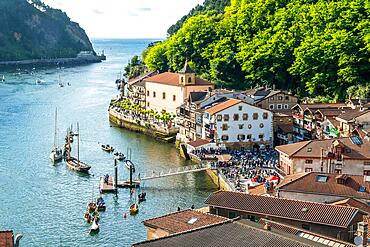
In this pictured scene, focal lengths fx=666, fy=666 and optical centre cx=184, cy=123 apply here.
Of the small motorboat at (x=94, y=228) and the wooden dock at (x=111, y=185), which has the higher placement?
the wooden dock at (x=111, y=185)

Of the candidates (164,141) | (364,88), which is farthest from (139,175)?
(364,88)

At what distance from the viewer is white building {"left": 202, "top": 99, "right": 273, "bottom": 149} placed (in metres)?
56.8

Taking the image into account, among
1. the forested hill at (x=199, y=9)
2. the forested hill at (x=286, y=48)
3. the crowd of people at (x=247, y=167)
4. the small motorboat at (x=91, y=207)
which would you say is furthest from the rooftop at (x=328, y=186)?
the forested hill at (x=199, y=9)

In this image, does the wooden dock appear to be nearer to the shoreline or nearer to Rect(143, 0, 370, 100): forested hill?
Rect(143, 0, 370, 100): forested hill

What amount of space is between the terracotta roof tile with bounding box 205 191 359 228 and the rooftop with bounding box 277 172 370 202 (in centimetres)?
431

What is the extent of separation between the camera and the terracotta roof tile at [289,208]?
93.2 ft

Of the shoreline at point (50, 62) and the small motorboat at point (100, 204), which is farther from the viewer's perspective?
the shoreline at point (50, 62)

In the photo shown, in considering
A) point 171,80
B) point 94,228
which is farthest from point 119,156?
point 171,80

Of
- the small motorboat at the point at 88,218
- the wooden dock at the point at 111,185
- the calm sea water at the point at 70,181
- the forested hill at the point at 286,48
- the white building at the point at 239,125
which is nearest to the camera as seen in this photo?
the calm sea water at the point at 70,181

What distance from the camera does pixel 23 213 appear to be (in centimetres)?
4041

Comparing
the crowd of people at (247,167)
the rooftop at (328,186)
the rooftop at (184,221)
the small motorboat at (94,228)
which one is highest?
the rooftop at (184,221)

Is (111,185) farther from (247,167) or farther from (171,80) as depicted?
(171,80)

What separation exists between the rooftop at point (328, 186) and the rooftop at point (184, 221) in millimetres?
7402

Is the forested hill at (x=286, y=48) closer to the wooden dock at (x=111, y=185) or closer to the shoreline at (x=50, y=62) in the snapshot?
the wooden dock at (x=111, y=185)
